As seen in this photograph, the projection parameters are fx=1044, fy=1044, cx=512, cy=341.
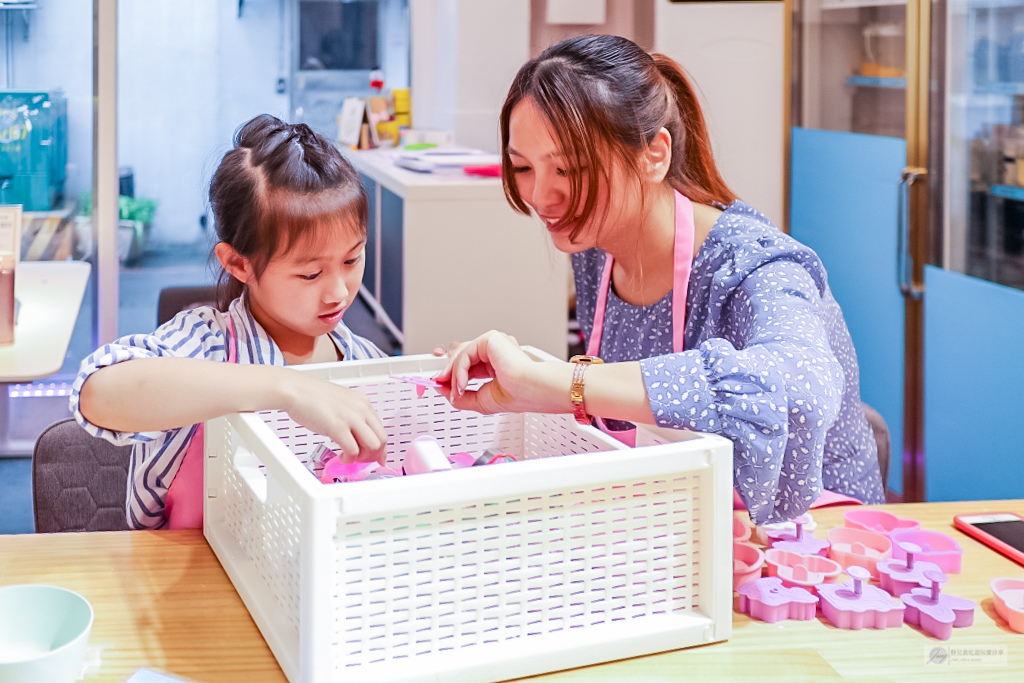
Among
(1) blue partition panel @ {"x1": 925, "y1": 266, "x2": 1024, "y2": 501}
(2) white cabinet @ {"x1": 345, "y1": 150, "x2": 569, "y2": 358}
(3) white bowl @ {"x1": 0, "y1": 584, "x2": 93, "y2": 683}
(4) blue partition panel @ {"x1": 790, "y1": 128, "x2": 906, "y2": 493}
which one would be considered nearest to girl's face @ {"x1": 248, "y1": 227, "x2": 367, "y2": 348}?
(3) white bowl @ {"x1": 0, "y1": 584, "x2": 93, "y2": 683}

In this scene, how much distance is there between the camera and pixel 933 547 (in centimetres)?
105

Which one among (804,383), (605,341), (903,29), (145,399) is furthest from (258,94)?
(804,383)

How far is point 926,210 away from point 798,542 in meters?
2.00

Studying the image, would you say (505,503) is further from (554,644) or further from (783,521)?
(783,521)

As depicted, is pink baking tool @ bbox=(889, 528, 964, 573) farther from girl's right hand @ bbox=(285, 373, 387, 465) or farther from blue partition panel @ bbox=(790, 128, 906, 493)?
blue partition panel @ bbox=(790, 128, 906, 493)

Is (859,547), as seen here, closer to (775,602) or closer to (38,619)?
(775,602)

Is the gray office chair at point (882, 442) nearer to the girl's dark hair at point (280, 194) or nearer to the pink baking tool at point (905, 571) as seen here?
the pink baking tool at point (905, 571)

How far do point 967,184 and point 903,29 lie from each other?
51 centimetres

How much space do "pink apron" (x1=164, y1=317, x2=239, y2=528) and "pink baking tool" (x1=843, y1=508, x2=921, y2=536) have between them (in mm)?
720

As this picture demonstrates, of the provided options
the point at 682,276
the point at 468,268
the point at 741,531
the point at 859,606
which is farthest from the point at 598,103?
the point at 468,268

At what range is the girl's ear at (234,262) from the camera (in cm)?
129

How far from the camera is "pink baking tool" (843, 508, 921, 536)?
1.11m

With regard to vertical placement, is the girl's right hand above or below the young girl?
below

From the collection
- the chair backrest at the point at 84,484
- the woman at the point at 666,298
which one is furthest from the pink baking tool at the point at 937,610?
the chair backrest at the point at 84,484
